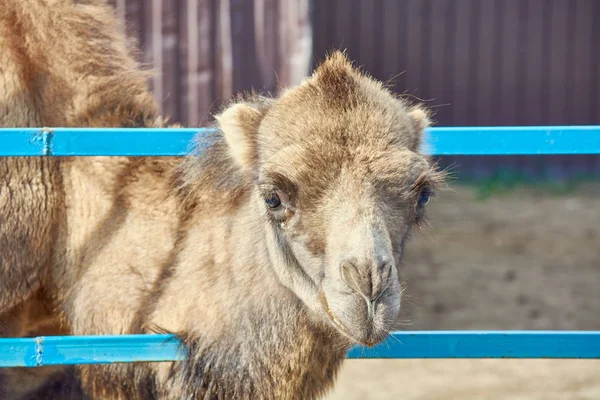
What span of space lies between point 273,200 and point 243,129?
417 millimetres

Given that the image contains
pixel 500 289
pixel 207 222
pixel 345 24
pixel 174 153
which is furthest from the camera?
pixel 345 24

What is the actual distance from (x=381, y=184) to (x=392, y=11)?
995 cm

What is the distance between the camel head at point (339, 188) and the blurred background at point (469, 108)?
545mm

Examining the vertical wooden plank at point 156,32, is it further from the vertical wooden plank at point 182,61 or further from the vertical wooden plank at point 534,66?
the vertical wooden plank at point 534,66

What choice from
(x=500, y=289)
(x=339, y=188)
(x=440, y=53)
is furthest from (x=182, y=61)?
(x=339, y=188)

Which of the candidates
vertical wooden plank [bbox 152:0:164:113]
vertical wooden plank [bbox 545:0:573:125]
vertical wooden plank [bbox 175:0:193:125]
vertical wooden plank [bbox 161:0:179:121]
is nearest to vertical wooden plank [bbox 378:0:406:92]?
vertical wooden plank [bbox 545:0:573:125]

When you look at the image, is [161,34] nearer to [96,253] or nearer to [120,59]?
[120,59]

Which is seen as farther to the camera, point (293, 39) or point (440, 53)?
point (440, 53)

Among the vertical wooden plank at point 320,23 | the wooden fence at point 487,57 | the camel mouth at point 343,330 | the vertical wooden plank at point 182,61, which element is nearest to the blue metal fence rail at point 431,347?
the camel mouth at point 343,330

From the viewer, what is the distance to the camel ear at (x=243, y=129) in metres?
3.56

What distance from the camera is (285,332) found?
3.46 meters

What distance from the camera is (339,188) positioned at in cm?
310

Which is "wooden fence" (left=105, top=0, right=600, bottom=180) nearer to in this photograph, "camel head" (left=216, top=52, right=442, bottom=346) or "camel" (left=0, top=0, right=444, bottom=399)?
"camel" (left=0, top=0, right=444, bottom=399)

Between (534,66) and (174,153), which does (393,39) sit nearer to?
(534,66)
